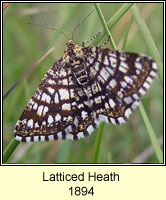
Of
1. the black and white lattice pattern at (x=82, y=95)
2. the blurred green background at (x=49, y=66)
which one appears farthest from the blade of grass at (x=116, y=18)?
the blurred green background at (x=49, y=66)

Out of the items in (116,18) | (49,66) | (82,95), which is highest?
(49,66)

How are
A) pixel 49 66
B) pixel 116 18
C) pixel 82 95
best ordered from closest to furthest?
1. pixel 116 18
2. pixel 82 95
3. pixel 49 66

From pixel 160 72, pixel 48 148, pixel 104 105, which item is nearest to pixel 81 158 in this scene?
pixel 48 148

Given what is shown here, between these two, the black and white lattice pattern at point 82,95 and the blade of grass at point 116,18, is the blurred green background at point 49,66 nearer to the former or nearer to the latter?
the black and white lattice pattern at point 82,95

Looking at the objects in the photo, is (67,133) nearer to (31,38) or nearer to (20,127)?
(20,127)

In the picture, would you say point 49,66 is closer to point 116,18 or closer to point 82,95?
point 82,95

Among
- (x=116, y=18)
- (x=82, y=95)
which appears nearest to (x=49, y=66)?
(x=82, y=95)

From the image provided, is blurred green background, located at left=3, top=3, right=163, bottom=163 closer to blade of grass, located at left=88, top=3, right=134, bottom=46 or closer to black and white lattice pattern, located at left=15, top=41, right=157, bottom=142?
black and white lattice pattern, located at left=15, top=41, right=157, bottom=142
